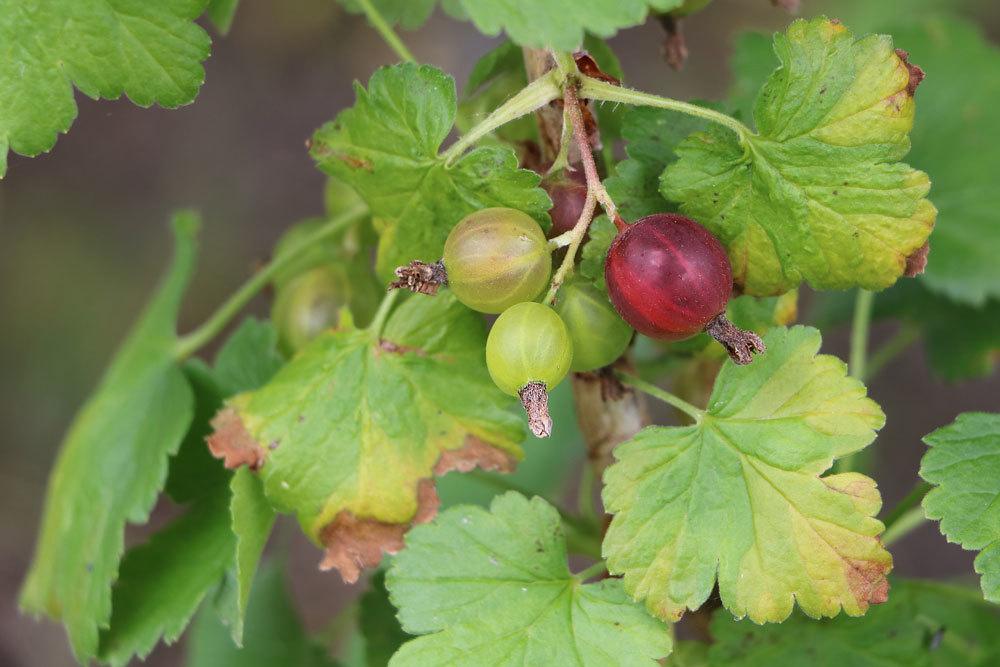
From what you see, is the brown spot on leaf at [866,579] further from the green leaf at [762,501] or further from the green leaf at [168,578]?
the green leaf at [168,578]

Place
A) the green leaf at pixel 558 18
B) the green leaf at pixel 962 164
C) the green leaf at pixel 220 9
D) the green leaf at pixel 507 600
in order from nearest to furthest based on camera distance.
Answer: the green leaf at pixel 558 18 → the green leaf at pixel 507 600 → the green leaf at pixel 220 9 → the green leaf at pixel 962 164

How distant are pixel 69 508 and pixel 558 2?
0.75 m

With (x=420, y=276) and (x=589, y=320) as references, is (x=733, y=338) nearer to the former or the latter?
A: (x=589, y=320)

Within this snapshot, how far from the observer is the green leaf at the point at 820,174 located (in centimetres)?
67

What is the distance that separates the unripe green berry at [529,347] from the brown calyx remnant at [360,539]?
0.16 meters

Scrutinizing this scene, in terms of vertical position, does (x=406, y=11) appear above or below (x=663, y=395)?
above

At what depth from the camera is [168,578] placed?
3.10 ft

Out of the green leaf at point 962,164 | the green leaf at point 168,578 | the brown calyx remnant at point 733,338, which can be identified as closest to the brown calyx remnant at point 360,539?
the green leaf at point 168,578

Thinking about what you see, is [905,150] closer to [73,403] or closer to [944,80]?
[944,80]

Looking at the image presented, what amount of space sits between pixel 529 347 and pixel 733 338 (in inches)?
5.6

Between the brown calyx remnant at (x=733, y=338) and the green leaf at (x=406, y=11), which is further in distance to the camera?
the green leaf at (x=406, y=11)

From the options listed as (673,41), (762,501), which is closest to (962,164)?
(673,41)

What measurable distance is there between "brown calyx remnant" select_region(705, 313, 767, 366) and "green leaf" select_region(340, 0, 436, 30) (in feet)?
1.60

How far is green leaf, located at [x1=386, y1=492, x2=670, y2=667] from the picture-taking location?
2.39 feet
